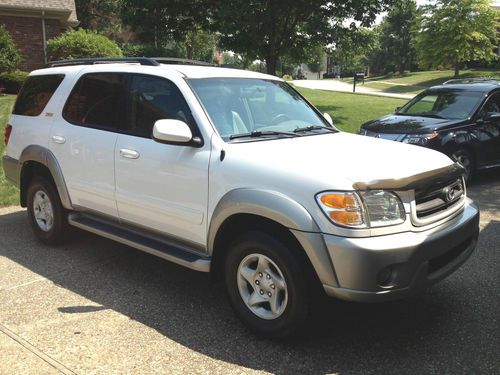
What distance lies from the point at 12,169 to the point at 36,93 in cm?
90

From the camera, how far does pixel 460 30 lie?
44.7 meters

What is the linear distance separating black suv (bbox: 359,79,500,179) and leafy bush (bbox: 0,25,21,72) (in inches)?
581

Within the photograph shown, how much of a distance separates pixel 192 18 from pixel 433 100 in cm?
1253

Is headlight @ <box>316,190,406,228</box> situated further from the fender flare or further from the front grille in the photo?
the fender flare

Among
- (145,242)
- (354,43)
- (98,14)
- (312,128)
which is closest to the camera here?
(145,242)

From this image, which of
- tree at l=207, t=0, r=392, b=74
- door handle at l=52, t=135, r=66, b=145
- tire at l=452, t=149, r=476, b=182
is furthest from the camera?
tree at l=207, t=0, r=392, b=74

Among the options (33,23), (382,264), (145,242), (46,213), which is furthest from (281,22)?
(382,264)

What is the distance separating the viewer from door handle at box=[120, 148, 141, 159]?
4212 millimetres

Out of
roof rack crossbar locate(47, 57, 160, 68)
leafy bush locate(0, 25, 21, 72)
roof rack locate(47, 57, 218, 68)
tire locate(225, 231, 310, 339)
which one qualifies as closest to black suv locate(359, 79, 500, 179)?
roof rack locate(47, 57, 218, 68)

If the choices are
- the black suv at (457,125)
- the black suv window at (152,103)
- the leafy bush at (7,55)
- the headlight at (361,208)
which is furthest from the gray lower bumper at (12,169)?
the leafy bush at (7,55)

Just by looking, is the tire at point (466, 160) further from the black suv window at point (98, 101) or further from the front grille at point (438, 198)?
the black suv window at point (98, 101)

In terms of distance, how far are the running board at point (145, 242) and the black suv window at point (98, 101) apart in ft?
2.90

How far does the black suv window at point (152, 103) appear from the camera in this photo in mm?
4078

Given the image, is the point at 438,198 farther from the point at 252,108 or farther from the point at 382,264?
the point at 252,108
